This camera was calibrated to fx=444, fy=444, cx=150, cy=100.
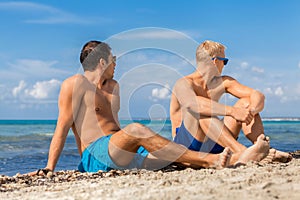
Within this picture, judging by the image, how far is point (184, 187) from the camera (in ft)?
10.1

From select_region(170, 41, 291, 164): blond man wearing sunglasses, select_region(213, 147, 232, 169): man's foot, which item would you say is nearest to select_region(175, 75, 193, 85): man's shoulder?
select_region(170, 41, 291, 164): blond man wearing sunglasses

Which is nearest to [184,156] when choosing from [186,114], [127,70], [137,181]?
[186,114]

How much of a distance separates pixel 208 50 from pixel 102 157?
5.46 ft

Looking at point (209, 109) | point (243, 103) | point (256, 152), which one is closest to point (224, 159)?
point (256, 152)

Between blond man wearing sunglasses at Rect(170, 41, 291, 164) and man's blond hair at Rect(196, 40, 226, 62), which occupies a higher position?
man's blond hair at Rect(196, 40, 226, 62)

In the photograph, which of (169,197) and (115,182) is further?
(115,182)

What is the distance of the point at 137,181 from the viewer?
3506 millimetres

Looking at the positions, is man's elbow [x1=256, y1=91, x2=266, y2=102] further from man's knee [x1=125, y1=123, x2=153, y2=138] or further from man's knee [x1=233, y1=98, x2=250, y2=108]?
man's knee [x1=125, y1=123, x2=153, y2=138]

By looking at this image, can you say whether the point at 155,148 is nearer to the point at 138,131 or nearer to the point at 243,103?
the point at 138,131

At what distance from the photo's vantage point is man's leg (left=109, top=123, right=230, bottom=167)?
4.13 metres

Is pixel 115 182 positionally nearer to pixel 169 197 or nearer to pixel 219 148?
pixel 169 197

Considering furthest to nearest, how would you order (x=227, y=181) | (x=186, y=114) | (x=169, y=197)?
(x=186, y=114)
(x=227, y=181)
(x=169, y=197)

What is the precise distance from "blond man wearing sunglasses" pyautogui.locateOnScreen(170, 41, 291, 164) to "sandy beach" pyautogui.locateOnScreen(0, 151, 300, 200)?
20.9 inches

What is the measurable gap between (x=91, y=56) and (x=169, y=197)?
92.0 inches
